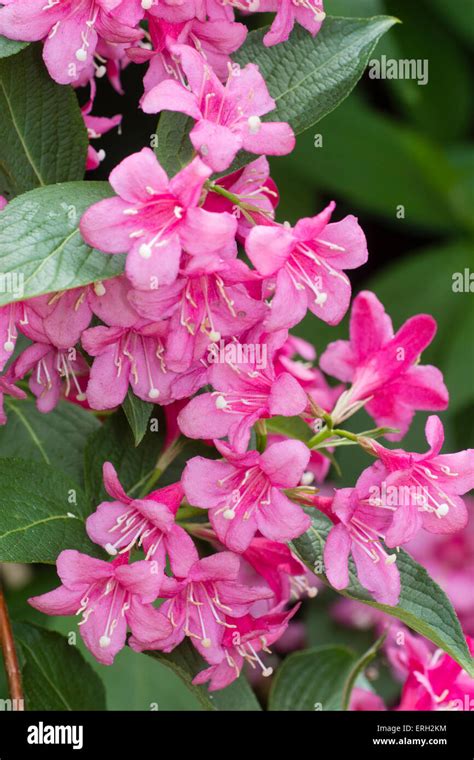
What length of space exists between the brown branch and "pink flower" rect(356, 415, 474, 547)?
34cm

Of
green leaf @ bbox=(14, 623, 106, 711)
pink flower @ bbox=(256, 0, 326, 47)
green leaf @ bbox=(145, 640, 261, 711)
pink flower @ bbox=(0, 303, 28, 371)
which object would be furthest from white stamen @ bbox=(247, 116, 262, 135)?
green leaf @ bbox=(14, 623, 106, 711)

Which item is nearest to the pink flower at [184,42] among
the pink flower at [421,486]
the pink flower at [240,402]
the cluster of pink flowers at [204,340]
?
the cluster of pink flowers at [204,340]

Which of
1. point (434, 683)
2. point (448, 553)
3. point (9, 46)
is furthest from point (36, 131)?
point (448, 553)

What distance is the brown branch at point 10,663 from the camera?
0.96m

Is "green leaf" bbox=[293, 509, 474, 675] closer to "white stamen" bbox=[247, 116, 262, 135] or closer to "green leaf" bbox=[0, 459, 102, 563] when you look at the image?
"green leaf" bbox=[0, 459, 102, 563]

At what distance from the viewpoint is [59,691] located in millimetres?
1104

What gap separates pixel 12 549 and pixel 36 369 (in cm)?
16

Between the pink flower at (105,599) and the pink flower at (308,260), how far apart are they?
23cm

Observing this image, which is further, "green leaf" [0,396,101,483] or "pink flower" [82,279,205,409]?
"green leaf" [0,396,101,483]

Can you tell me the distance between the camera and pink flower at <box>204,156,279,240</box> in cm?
85

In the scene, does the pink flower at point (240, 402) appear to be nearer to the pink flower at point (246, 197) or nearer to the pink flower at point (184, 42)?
the pink flower at point (246, 197)

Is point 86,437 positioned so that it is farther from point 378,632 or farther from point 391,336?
point 378,632

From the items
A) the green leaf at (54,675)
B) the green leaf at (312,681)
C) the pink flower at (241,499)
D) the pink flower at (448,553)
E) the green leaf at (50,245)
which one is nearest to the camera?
the green leaf at (50,245)
